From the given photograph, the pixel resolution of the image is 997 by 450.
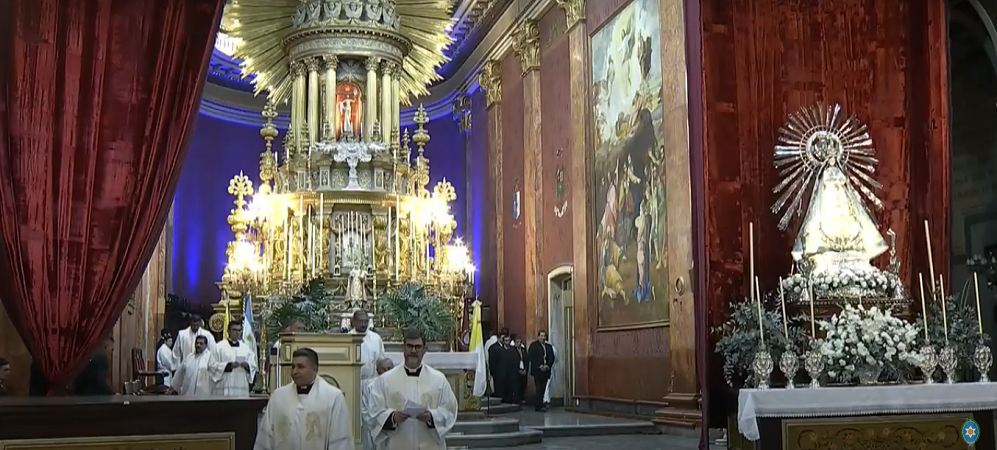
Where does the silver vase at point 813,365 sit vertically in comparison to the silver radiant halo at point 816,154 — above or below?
below

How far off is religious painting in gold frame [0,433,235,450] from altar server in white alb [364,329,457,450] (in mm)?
1095

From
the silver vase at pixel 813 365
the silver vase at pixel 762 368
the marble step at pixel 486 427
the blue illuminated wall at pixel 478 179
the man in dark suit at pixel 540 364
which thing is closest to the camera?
the silver vase at pixel 762 368

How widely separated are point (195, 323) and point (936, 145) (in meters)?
7.97

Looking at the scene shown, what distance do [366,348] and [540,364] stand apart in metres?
7.56

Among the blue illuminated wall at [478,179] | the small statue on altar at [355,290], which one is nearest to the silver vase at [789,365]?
the small statue on altar at [355,290]

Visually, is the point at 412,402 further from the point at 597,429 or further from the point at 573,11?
the point at 573,11

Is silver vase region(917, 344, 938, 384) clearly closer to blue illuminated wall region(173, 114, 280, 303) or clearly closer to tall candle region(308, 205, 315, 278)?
tall candle region(308, 205, 315, 278)

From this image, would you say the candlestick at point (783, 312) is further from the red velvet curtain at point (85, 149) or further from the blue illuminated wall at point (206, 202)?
the blue illuminated wall at point (206, 202)

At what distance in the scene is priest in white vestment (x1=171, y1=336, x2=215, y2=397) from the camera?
35.5ft

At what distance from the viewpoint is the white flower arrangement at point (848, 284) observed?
27.1 ft

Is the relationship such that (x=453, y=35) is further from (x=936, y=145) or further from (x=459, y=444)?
(x=936, y=145)

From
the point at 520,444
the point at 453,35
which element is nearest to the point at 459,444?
the point at 520,444

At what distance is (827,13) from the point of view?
9305mm

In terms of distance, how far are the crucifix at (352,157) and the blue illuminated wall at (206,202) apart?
276 inches
